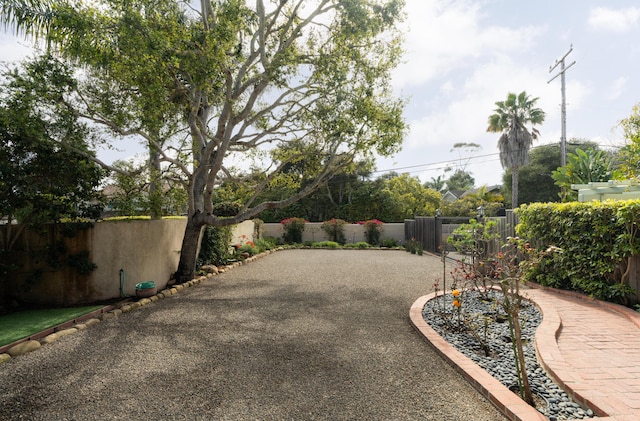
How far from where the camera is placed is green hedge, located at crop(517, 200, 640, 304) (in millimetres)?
5074

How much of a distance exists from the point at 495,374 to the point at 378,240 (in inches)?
594

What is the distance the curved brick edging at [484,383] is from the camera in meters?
2.46

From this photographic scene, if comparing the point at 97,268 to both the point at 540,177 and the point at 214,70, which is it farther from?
the point at 540,177

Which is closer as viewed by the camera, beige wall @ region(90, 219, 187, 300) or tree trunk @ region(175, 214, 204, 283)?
beige wall @ region(90, 219, 187, 300)

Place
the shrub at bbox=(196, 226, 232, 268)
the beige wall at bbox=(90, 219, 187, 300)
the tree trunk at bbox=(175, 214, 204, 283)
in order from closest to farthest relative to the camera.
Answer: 1. the beige wall at bbox=(90, 219, 187, 300)
2. the tree trunk at bbox=(175, 214, 204, 283)
3. the shrub at bbox=(196, 226, 232, 268)

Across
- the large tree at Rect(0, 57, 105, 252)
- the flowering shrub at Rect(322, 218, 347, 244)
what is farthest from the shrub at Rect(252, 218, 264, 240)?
the large tree at Rect(0, 57, 105, 252)

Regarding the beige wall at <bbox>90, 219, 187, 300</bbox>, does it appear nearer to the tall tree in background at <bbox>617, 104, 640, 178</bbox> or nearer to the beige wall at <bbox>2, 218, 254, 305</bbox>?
the beige wall at <bbox>2, 218, 254, 305</bbox>

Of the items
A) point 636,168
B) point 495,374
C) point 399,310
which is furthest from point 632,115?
point 495,374

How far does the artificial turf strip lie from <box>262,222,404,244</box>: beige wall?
13230 millimetres

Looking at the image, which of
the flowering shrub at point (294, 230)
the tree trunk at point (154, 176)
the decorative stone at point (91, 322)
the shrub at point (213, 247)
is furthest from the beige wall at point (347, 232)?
the decorative stone at point (91, 322)

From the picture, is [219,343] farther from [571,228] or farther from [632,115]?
[632,115]

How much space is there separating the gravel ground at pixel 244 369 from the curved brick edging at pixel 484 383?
75 mm

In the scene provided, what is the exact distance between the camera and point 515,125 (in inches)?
889

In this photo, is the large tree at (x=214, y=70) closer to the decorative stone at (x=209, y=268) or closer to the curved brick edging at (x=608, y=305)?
the decorative stone at (x=209, y=268)
